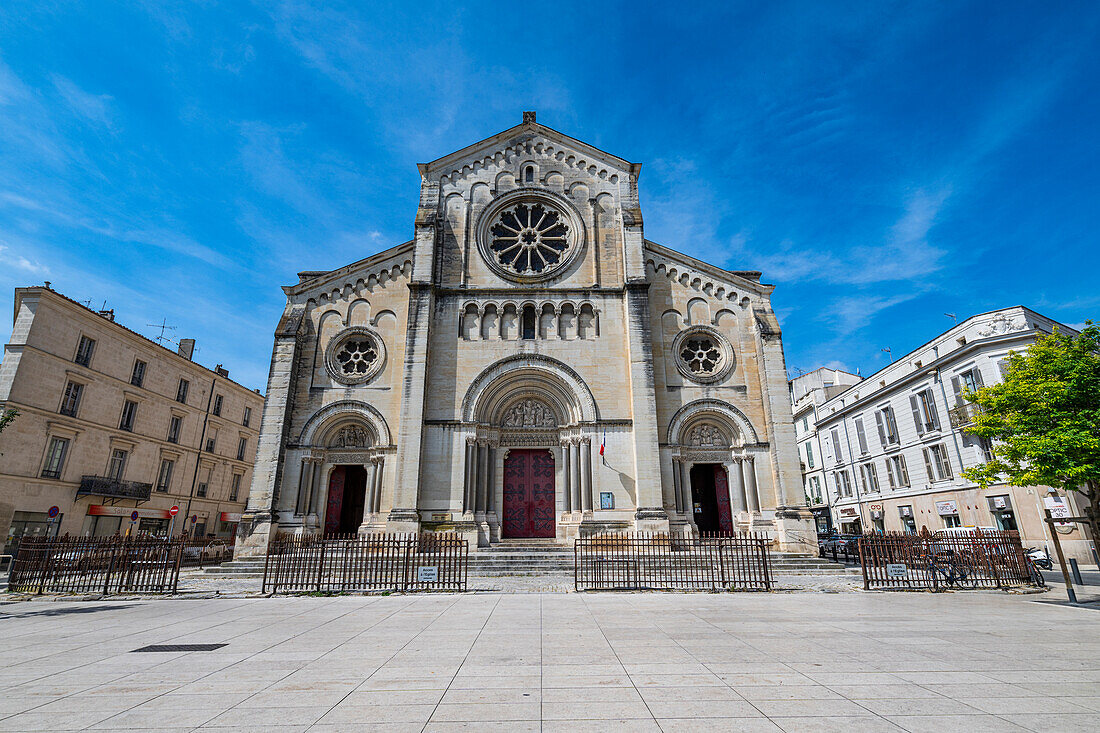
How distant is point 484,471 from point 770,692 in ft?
55.0

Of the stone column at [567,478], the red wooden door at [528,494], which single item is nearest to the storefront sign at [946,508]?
the stone column at [567,478]

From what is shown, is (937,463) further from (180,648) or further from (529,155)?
(180,648)

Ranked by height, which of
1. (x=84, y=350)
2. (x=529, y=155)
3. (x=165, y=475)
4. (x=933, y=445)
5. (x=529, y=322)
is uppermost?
(x=529, y=155)

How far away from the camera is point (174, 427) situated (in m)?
33.0

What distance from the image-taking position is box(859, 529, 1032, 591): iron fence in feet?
44.5

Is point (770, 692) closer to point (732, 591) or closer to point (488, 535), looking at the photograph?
point (732, 591)

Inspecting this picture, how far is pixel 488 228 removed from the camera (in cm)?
2434

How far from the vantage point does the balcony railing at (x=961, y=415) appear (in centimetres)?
2603

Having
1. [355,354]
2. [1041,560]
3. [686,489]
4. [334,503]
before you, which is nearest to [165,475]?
[334,503]

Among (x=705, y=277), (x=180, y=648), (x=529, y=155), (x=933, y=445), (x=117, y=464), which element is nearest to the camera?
(x=180, y=648)

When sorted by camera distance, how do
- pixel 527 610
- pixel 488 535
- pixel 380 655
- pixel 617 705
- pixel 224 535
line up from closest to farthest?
pixel 617 705 < pixel 380 655 < pixel 527 610 < pixel 488 535 < pixel 224 535

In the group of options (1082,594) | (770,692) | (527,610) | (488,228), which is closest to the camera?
(770,692)

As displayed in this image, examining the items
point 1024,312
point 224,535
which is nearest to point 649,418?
point 1024,312

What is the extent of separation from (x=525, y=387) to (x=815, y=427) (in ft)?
103
